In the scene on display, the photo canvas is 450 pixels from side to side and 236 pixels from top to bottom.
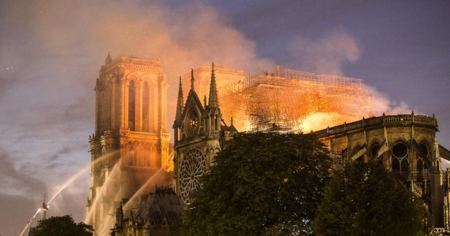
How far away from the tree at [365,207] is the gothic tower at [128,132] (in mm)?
63136

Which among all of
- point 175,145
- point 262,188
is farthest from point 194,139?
point 262,188

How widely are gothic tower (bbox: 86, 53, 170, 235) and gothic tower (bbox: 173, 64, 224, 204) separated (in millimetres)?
16939

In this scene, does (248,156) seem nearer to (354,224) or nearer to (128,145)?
(354,224)

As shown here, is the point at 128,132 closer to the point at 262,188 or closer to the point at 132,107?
the point at 132,107

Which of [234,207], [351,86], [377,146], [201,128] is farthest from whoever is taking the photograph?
[351,86]

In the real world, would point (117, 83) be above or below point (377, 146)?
above

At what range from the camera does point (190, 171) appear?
326ft

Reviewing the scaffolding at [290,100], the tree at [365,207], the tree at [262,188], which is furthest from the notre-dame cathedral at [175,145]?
the tree at [365,207]

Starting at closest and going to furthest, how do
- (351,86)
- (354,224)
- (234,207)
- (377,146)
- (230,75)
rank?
(354,224)
(234,207)
(377,146)
(351,86)
(230,75)

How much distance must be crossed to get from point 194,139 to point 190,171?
12.6 feet

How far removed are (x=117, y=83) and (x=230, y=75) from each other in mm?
15989

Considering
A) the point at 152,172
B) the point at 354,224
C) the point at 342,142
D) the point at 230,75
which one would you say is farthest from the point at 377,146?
the point at 152,172

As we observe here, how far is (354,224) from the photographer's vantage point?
182 ft

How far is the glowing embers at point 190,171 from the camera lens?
97188 millimetres
